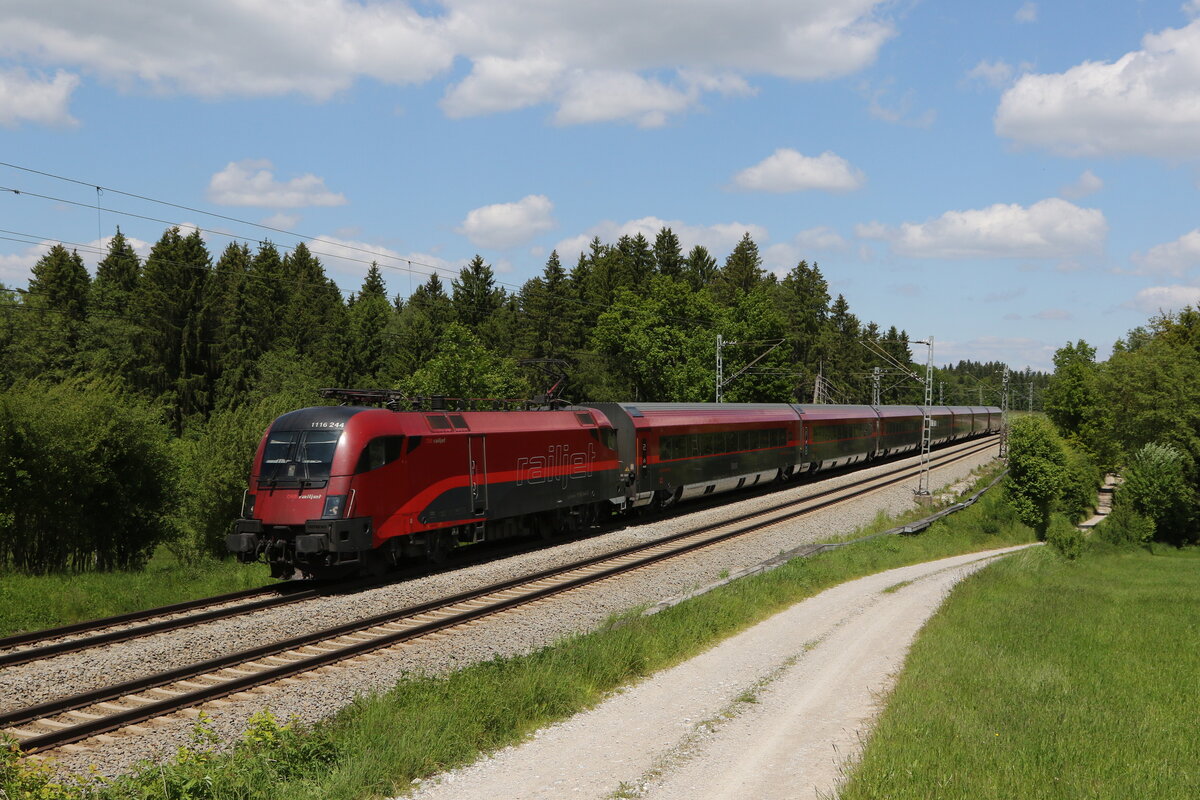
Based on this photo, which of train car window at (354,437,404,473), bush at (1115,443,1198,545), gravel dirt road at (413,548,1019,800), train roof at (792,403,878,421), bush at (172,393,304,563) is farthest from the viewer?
bush at (1115,443,1198,545)

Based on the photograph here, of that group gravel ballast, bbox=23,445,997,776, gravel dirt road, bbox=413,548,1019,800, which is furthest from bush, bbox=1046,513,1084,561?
gravel dirt road, bbox=413,548,1019,800

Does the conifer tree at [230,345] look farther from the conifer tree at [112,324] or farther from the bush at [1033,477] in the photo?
the bush at [1033,477]

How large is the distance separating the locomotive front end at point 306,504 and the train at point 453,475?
0.03 metres

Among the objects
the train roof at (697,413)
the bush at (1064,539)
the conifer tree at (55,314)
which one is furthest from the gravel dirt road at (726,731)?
the conifer tree at (55,314)

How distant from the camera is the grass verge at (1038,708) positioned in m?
8.20

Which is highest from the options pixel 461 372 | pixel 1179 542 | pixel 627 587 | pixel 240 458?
pixel 461 372

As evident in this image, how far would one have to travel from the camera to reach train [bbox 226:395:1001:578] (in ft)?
58.7

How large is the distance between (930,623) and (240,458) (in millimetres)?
22931

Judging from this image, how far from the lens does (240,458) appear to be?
3055 cm

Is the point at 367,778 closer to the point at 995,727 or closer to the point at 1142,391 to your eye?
the point at 995,727

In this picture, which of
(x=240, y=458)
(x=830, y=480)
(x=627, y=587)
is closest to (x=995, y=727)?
(x=627, y=587)

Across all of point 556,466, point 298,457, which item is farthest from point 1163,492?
point 298,457

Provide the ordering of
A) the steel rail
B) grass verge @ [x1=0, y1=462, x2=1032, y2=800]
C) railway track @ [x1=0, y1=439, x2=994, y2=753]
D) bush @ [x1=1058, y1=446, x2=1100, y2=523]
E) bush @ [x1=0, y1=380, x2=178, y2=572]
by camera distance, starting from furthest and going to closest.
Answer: bush @ [x1=1058, y1=446, x2=1100, y2=523] → bush @ [x1=0, y1=380, x2=178, y2=572] → the steel rail → railway track @ [x1=0, y1=439, x2=994, y2=753] → grass verge @ [x1=0, y1=462, x2=1032, y2=800]

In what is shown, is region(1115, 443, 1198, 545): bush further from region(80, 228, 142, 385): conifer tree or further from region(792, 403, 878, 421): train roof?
region(80, 228, 142, 385): conifer tree
